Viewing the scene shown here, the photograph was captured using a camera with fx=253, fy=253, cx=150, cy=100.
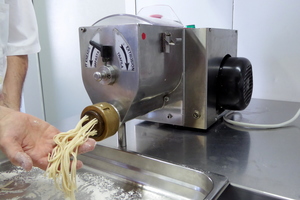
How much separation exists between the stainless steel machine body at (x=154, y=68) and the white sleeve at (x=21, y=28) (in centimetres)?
56

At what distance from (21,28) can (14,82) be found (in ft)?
0.82

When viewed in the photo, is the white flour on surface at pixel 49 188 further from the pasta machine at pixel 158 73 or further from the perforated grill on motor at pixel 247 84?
the perforated grill on motor at pixel 247 84

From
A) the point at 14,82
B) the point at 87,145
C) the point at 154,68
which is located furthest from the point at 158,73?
the point at 14,82

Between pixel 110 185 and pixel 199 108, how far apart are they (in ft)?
1.28

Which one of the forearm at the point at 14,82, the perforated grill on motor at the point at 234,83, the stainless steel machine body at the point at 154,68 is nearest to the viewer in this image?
the stainless steel machine body at the point at 154,68

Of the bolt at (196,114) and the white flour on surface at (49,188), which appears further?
the bolt at (196,114)

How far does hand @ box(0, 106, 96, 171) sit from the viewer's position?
0.57 metres

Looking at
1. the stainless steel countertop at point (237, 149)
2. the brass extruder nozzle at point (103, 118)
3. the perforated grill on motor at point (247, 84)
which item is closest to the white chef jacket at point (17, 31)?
the stainless steel countertop at point (237, 149)

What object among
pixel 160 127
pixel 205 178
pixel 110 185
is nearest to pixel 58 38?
pixel 160 127

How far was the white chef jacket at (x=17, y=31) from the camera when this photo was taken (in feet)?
3.44

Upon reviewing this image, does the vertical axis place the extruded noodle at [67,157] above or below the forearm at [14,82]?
below

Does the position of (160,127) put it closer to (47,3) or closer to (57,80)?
(57,80)

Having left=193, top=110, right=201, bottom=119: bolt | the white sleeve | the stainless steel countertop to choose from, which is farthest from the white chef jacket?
left=193, top=110, right=201, bottom=119: bolt

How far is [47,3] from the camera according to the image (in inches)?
98.7
